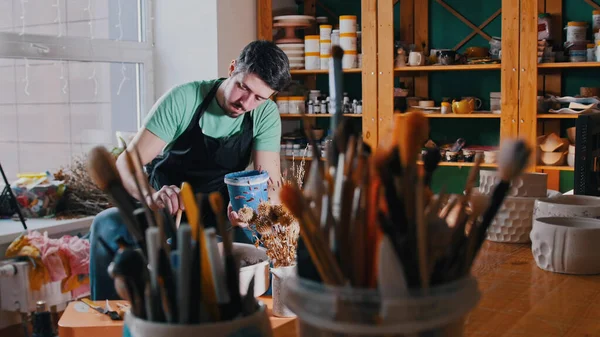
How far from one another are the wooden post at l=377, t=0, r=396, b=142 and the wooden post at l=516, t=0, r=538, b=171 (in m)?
0.81

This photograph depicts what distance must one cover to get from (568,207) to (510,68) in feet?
9.42

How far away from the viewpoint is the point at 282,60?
8.50 feet

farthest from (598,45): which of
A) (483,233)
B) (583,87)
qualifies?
(483,233)

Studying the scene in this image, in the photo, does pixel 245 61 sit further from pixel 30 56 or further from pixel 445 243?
pixel 445 243

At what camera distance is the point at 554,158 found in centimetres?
408

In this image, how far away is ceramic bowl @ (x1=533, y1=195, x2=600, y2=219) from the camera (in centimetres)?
142

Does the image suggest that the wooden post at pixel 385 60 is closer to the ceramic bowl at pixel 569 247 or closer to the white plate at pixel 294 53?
the white plate at pixel 294 53

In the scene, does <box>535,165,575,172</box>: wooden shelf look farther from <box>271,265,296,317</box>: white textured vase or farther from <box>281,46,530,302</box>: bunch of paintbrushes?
<box>281,46,530,302</box>: bunch of paintbrushes

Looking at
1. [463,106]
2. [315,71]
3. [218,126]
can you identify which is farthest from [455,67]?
[218,126]

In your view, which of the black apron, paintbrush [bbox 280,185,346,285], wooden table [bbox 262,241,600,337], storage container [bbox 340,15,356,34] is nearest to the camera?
paintbrush [bbox 280,185,346,285]

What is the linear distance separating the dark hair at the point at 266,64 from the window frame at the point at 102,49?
171cm

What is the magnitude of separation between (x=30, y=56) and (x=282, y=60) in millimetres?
1857

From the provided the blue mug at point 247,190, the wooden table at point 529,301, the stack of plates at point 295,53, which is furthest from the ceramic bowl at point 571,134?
the wooden table at point 529,301

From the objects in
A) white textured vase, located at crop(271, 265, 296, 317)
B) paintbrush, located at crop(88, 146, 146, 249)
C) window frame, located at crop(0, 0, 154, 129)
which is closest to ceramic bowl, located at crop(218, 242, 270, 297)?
white textured vase, located at crop(271, 265, 296, 317)
